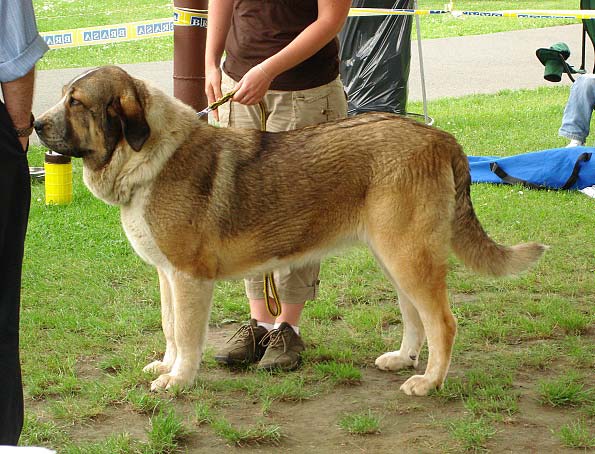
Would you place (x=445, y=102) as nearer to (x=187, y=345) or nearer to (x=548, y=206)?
(x=548, y=206)

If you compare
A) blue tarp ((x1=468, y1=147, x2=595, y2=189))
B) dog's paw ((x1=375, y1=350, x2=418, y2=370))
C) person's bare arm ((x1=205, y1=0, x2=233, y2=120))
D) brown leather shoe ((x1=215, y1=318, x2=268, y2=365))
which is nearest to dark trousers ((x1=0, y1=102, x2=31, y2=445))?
brown leather shoe ((x1=215, y1=318, x2=268, y2=365))

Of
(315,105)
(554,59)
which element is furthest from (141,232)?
(554,59)

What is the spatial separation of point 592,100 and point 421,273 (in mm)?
5970

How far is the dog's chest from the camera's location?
13.9ft

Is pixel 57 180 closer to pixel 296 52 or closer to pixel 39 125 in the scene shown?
pixel 39 125

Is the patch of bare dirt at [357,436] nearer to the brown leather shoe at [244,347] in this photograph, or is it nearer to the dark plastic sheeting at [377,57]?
the brown leather shoe at [244,347]

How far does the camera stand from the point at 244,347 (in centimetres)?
487

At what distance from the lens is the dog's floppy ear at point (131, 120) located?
408 centimetres

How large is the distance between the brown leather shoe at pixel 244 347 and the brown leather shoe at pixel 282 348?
0.05 metres

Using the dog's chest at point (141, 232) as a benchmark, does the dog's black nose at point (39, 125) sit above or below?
above

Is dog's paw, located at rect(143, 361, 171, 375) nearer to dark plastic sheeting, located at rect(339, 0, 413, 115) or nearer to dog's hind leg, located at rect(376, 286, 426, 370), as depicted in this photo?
dog's hind leg, located at rect(376, 286, 426, 370)

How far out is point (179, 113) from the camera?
4.34 metres

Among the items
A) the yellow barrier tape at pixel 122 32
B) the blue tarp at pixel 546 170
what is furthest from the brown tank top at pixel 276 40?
the yellow barrier tape at pixel 122 32

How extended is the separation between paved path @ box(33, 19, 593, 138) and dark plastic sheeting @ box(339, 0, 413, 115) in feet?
8.62
